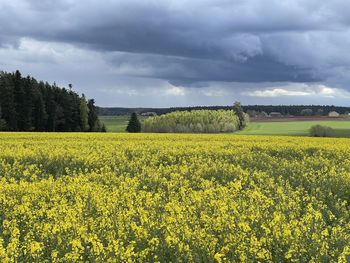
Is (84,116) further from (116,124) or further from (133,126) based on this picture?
(116,124)

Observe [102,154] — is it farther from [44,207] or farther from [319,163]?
[44,207]

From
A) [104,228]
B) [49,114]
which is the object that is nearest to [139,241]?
[104,228]

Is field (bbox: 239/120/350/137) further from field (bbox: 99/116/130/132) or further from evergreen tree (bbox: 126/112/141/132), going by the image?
field (bbox: 99/116/130/132)

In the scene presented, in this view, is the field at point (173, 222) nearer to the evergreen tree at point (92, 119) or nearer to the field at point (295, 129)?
the field at point (295, 129)

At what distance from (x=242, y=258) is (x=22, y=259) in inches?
118

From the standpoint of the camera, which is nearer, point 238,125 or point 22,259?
point 22,259

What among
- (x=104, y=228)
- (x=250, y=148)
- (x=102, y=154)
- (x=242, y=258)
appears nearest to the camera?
(x=242, y=258)

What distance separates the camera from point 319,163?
17.5 m

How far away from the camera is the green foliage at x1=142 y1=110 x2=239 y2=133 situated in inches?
3159

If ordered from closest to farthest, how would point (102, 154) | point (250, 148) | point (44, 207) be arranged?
point (44, 207), point (102, 154), point (250, 148)

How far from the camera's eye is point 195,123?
81.9 metres

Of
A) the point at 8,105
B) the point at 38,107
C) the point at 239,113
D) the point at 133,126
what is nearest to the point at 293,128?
the point at 239,113

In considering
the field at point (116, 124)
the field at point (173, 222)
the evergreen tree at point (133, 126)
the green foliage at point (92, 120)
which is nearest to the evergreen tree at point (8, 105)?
the green foliage at point (92, 120)

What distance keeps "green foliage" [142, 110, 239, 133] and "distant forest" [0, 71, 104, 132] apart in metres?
12.8
